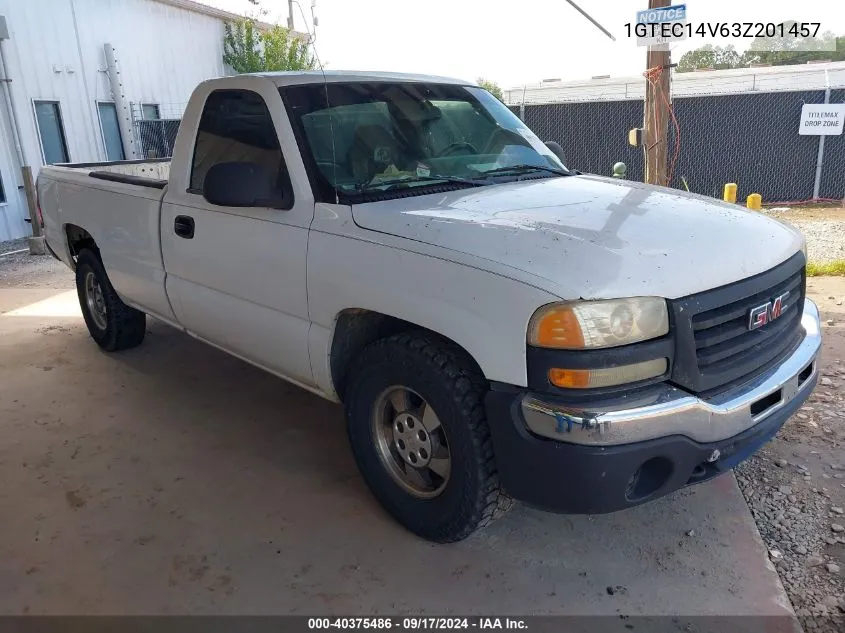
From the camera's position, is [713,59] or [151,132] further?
[713,59]

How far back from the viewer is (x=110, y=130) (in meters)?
13.7

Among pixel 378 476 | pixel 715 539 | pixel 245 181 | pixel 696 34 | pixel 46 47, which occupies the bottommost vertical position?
pixel 715 539

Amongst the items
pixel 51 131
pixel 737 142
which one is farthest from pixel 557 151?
pixel 51 131

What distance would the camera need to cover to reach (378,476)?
3.06 metres

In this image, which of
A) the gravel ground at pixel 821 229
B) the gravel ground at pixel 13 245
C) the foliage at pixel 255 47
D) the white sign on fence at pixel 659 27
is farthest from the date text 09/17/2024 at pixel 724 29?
the foliage at pixel 255 47

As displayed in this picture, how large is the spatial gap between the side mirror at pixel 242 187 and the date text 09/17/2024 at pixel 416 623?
1.77 m

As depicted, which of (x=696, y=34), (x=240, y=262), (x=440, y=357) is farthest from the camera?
(x=696, y=34)

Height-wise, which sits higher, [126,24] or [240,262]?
[126,24]

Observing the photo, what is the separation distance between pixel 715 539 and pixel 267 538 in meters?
1.93

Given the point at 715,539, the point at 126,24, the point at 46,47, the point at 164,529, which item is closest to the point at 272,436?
the point at 164,529

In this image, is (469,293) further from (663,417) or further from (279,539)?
(279,539)

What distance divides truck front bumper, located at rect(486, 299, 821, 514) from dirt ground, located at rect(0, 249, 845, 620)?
50 cm

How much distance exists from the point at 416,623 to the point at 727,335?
154 cm

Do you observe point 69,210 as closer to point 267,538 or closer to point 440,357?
point 267,538
